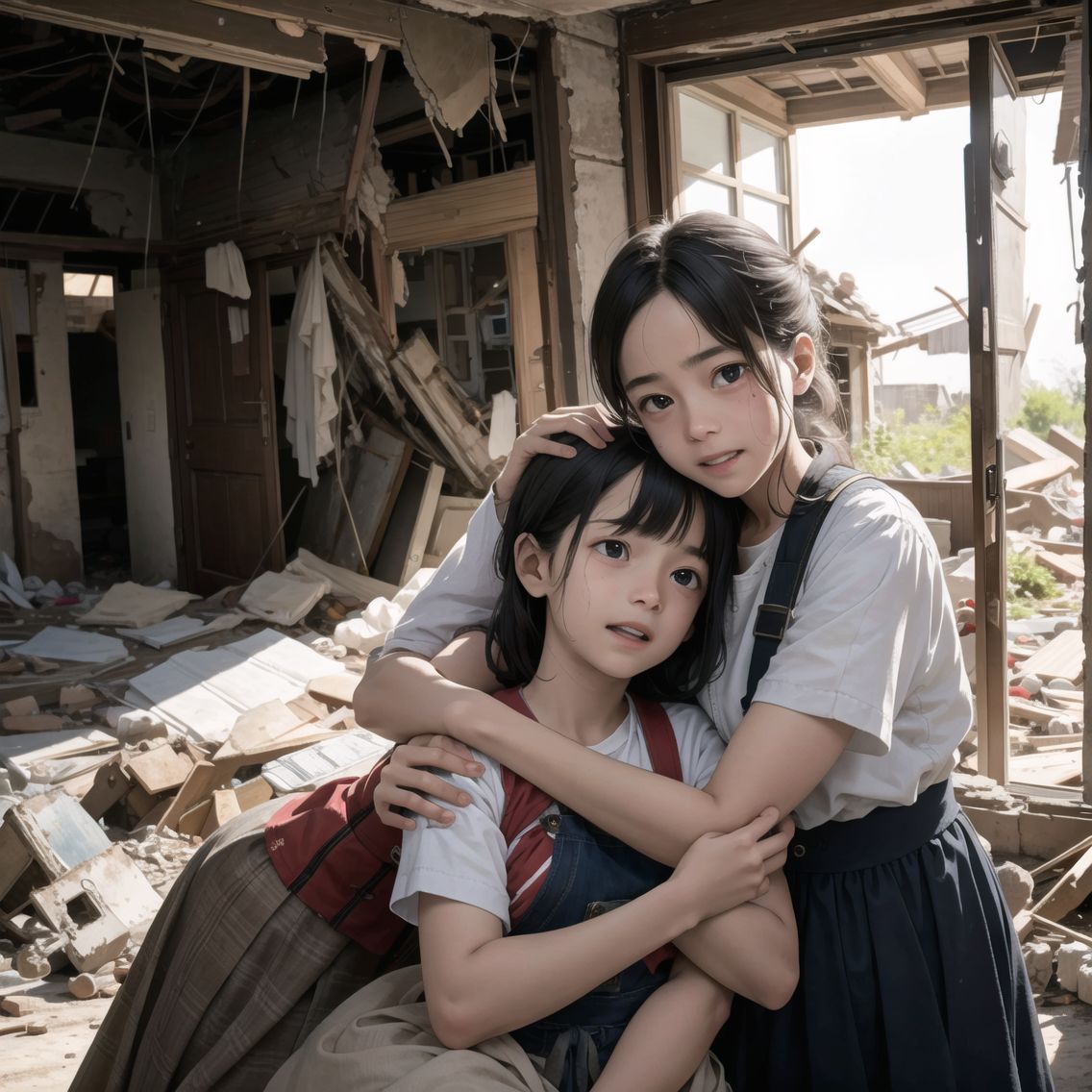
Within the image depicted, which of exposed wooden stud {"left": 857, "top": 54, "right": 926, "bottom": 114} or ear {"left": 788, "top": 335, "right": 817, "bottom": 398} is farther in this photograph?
exposed wooden stud {"left": 857, "top": 54, "right": 926, "bottom": 114}

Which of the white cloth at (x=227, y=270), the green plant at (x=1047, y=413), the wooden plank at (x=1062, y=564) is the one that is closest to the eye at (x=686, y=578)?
the white cloth at (x=227, y=270)

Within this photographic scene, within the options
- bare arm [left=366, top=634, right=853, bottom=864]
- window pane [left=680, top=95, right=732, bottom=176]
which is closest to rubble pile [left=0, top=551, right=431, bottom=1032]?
bare arm [left=366, top=634, right=853, bottom=864]

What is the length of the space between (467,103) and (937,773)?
4290mm

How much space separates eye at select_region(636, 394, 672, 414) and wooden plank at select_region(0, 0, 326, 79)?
335cm

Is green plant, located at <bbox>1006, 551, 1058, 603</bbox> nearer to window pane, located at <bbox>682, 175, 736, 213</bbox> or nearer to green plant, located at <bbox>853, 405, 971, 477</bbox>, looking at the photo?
green plant, located at <bbox>853, 405, 971, 477</bbox>

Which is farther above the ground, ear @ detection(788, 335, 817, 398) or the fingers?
ear @ detection(788, 335, 817, 398)

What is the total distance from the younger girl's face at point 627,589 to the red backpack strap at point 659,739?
0.12 meters

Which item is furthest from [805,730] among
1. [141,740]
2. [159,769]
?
[141,740]

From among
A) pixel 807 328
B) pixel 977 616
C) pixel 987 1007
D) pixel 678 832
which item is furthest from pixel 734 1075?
pixel 977 616

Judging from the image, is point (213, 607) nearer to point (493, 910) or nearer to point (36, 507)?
point (36, 507)

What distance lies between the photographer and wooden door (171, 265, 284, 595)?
8516 mm

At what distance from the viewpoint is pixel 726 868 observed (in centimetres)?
134

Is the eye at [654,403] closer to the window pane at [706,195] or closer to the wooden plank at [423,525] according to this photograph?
the window pane at [706,195]

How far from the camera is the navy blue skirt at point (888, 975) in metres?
1.51
